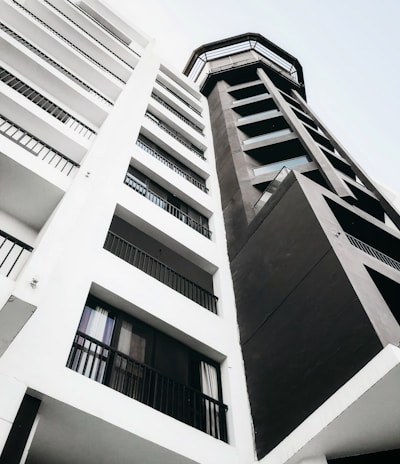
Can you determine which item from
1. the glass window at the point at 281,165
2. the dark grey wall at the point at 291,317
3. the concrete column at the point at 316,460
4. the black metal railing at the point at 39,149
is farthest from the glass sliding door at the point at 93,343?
the glass window at the point at 281,165

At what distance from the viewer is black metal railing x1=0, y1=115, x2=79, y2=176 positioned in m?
12.6

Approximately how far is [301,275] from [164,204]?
682 cm

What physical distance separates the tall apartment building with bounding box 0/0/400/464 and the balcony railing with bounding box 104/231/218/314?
0.21 feet

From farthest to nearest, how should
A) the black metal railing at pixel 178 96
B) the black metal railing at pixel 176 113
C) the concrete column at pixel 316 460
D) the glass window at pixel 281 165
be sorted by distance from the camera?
the black metal railing at pixel 178 96 → the black metal railing at pixel 176 113 → the glass window at pixel 281 165 → the concrete column at pixel 316 460

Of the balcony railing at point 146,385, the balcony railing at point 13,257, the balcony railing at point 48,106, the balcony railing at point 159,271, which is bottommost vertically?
the balcony railing at point 146,385

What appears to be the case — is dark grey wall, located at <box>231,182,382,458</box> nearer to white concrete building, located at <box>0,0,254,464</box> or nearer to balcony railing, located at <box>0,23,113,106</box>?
white concrete building, located at <box>0,0,254,464</box>

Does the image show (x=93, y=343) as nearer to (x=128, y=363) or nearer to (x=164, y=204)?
(x=128, y=363)

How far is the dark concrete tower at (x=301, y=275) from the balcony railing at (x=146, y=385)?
1.04 m

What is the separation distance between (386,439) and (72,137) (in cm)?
1196

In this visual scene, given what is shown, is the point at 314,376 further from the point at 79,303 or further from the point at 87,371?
the point at 79,303

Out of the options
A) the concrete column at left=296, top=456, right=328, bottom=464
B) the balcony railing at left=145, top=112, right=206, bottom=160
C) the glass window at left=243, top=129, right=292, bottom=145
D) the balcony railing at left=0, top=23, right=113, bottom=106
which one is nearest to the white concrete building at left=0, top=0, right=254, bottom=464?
the balcony railing at left=0, top=23, right=113, bottom=106

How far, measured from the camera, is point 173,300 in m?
10.4

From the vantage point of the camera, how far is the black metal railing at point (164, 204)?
14.3 metres

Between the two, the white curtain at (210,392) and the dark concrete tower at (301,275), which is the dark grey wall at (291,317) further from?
the white curtain at (210,392)
